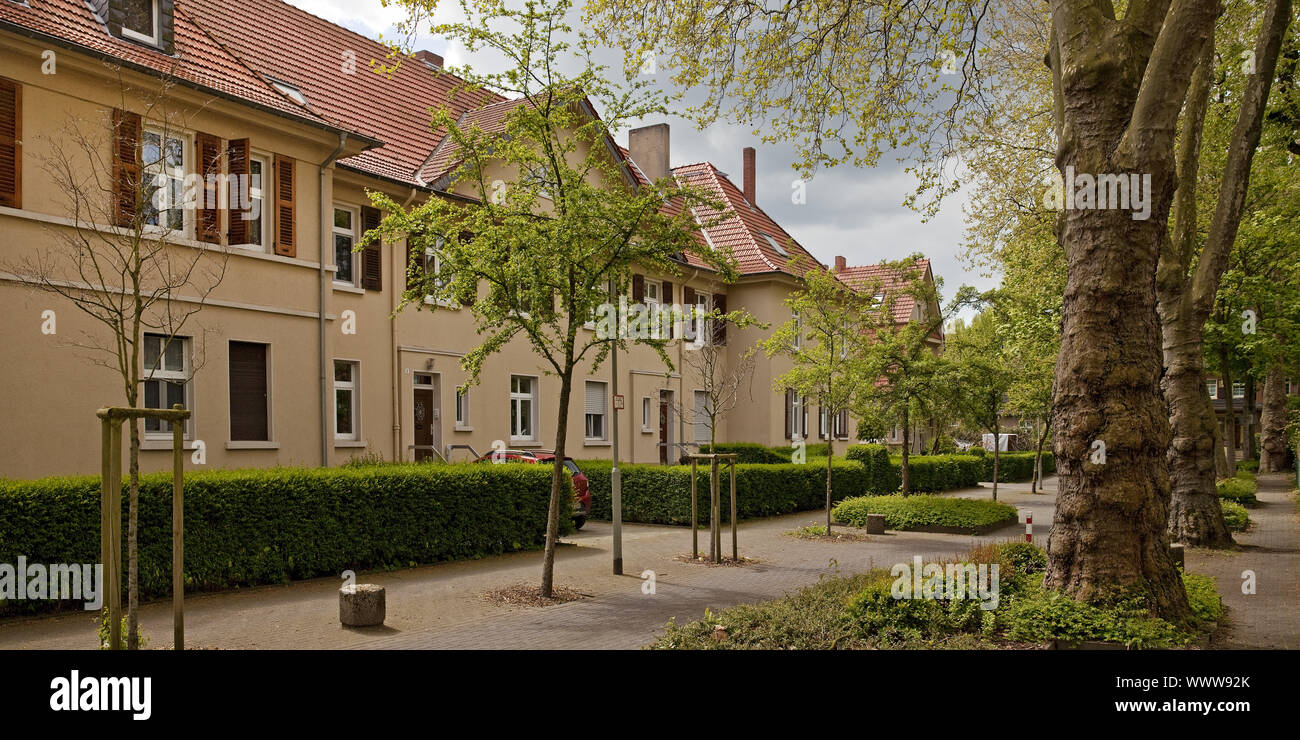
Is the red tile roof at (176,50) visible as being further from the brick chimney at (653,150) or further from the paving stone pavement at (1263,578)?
the brick chimney at (653,150)

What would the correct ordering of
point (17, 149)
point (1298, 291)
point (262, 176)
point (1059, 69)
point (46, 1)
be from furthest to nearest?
point (1298, 291)
point (262, 176)
point (46, 1)
point (17, 149)
point (1059, 69)

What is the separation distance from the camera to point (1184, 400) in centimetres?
1502

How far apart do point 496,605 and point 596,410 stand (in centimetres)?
1777

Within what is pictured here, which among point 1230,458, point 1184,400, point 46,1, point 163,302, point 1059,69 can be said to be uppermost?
point 46,1

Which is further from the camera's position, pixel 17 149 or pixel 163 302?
pixel 163 302

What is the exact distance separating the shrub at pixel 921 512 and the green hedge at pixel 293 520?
8052 mm

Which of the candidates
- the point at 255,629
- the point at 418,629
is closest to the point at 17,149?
the point at 255,629

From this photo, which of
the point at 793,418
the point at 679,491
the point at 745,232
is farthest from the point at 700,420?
the point at 679,491

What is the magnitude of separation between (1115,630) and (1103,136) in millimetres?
4278

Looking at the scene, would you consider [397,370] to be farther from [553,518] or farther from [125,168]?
[553,518]

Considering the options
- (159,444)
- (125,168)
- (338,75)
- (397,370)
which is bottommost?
(159,444)

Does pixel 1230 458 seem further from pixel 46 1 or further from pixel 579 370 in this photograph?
pixel 46 1

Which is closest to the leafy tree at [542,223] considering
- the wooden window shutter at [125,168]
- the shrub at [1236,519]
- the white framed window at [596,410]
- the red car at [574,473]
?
the wooden window shutter at [125,168]

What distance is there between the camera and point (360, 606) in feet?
29.9
